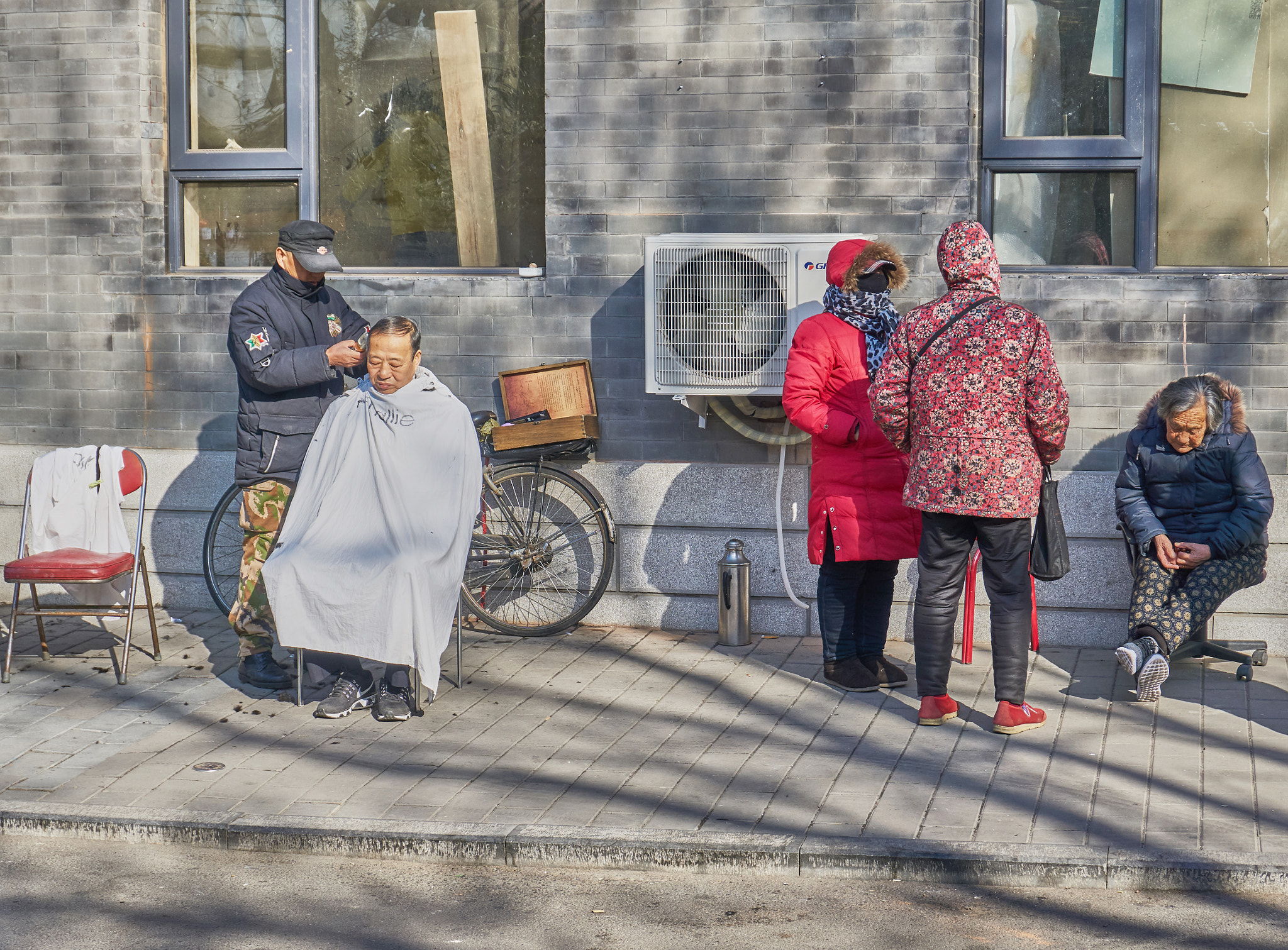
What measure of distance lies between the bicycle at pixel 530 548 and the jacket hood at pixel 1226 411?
103 inches

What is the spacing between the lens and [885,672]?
6441 millimetres

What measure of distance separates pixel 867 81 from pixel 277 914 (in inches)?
190

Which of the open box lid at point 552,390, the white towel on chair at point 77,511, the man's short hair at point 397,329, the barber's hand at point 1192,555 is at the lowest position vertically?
the barber's hand at point 1192,555

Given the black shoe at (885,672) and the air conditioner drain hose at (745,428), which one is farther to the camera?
the air conditioner drain hose at (745,428)

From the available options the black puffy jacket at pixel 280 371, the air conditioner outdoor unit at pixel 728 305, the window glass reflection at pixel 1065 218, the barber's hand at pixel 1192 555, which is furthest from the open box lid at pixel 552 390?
the barber's hand at pixel 1192 555

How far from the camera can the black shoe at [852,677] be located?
20.8ft

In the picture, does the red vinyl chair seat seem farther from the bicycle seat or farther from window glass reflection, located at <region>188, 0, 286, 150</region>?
window glass reflection, located at <region>188, 0, 286, 150</region>

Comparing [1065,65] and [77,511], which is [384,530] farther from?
[1065,65]

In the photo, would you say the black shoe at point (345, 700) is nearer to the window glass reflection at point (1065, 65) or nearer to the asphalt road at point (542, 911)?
the asphalt road at point (542, 911)

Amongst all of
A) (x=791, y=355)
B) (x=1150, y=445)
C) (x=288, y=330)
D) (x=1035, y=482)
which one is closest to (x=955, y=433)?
(x=1035, y=482)

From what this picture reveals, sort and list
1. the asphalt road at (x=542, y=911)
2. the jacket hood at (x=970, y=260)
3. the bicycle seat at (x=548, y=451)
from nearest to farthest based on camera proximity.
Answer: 1. the asphalt road at (x=542, y=911)
2. the jacket hood at (x=970, y=260)
3. the bicycle seat at (x=548, y=451)

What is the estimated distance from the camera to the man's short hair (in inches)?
233

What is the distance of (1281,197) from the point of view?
7.30 metres

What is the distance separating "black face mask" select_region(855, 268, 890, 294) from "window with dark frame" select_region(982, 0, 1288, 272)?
5.15ft
